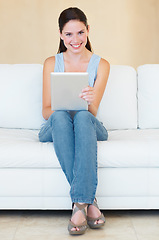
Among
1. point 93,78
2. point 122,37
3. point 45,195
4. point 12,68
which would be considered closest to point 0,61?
point 122,37

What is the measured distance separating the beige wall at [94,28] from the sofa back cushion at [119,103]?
266 centimetres

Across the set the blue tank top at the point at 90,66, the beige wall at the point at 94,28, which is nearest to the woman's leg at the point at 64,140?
the blue tank top at the point at 90,66

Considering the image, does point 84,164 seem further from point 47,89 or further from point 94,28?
point 94,28

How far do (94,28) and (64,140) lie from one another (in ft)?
12.0

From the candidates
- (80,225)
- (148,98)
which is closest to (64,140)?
(80,225)

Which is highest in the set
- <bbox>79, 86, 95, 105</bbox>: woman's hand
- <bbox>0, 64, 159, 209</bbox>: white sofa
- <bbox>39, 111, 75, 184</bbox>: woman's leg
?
<bbox>79, 86, 95, 105</bbox>: woman's hand

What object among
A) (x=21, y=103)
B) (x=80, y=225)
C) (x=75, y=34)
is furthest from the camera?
(x=21, y=103)

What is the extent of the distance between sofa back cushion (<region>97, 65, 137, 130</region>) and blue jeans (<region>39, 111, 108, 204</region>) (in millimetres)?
682

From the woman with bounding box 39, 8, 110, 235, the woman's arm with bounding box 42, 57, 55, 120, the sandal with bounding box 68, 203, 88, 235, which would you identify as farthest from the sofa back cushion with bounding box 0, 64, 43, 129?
the sandal with bounding box 68, 203, 88, 235

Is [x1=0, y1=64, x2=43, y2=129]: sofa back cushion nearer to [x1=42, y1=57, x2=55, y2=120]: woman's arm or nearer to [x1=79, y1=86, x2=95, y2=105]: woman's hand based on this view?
[x1=42, y1=57, x2=55, y2=120]: woman's arm

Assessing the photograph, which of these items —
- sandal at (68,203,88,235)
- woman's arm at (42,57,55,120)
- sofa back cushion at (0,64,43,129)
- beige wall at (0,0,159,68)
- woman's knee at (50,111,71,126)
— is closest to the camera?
sandal at (68,203,88,235)

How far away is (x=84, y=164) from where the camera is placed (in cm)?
186

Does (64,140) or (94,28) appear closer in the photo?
(64,140)

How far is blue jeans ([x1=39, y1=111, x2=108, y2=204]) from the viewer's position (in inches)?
72.9
